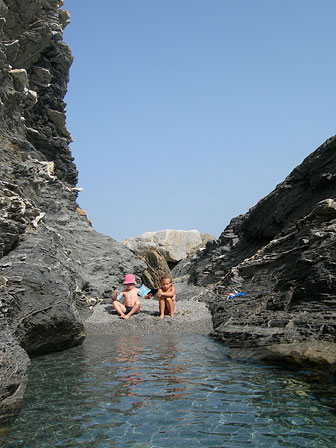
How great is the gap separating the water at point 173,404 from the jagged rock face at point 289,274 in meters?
1.02

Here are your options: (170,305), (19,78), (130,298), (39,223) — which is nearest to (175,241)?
(19,78)

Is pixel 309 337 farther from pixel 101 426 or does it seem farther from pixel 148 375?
pixel 101 426

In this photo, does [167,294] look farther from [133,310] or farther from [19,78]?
[19,78]

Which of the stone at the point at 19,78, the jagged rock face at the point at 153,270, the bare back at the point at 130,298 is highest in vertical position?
the stone at the point at 19,78

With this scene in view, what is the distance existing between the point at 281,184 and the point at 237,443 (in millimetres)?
21616

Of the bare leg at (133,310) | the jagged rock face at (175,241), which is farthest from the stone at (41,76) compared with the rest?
the jagged rock face at (175,241)

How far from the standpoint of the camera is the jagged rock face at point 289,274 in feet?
29.1

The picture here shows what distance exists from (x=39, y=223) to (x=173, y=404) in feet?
28.6

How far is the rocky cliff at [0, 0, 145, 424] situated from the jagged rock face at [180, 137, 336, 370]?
4706mm

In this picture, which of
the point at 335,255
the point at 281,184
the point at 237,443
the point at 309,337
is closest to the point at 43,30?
the point at 281,184

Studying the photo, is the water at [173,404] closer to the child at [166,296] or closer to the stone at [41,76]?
the child at [166,296]

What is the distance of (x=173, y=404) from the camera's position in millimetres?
6039

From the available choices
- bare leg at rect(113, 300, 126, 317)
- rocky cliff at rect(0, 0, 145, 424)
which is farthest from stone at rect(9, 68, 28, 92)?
bare leg at rect(113, 300, 126, 317)

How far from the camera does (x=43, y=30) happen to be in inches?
976
